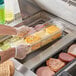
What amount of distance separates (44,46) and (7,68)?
373 millimetres

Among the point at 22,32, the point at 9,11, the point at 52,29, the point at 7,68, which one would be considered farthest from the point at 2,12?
the point at 7,68

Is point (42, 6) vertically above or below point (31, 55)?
above

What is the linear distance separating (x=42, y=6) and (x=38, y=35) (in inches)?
13.7

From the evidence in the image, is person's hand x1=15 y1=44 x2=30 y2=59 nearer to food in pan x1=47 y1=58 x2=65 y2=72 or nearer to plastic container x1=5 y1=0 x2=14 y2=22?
food in pan x1=47 y1=58 x2=65 y2=72

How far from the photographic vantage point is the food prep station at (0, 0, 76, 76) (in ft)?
3.86

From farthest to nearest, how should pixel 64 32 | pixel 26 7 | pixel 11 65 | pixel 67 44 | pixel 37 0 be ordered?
1. pixel 26 7
2. pixel 37 0
3. pixel 64 32
4. pixel 67 44
5. pixel 11 65

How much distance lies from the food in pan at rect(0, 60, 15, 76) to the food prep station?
0.04 metres

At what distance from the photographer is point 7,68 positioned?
1120 mm

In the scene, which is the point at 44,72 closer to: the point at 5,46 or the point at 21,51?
the point at 21,51

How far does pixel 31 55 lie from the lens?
1.34 metres

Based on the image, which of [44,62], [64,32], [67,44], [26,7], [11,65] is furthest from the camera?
[26,7]

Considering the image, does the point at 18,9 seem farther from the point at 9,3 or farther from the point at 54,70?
the point at 54,70

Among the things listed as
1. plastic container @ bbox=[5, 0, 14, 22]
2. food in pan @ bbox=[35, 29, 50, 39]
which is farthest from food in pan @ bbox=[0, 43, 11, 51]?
plastic container @ bbox=[5, 0, 14, 22]

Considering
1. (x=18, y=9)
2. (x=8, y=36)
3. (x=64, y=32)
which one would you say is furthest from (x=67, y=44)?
(x=18, y=9)
